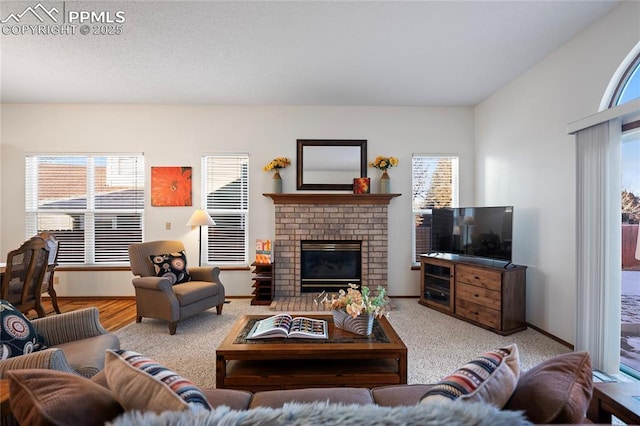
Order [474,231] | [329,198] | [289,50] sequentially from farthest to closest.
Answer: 1. [329,198]
2. [474,231]
3. [289,50]

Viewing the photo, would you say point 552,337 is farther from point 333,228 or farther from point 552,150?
point 333,228

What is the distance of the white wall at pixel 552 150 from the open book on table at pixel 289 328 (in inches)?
97.6

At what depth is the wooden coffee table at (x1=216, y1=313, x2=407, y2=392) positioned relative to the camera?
6.06ft

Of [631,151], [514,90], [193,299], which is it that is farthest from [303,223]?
[631,151]

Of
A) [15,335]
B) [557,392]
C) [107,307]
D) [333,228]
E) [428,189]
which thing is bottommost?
[107,307]

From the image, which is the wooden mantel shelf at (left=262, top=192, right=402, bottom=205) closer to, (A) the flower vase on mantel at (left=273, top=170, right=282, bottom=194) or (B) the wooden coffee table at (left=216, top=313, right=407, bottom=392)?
(A) the flower vase on mantel at (left=273, top=170, right=282, bottom=194)

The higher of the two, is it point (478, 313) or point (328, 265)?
point (328, 265)

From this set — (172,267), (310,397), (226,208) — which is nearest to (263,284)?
(172,267)

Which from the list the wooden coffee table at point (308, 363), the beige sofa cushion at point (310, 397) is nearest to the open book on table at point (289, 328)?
the wooden coffee table at point (308, 363)

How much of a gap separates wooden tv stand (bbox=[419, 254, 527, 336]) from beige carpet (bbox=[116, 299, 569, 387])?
0.12 m

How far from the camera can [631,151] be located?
7.86 ft

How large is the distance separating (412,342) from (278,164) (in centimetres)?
291

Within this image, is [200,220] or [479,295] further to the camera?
[200,220]

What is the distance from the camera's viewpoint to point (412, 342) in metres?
2.96
